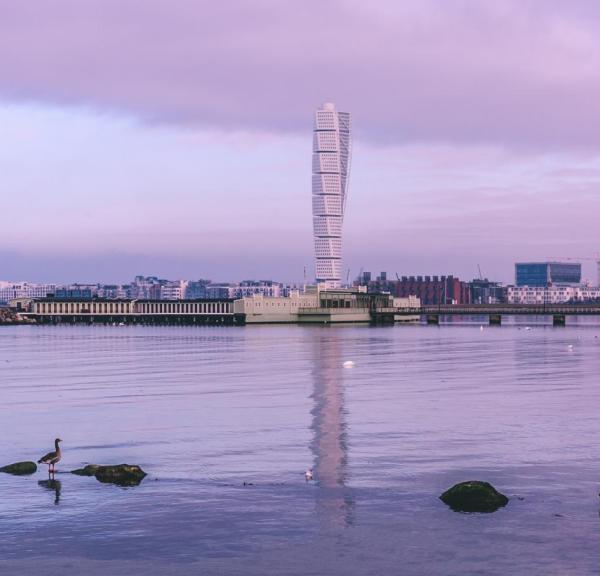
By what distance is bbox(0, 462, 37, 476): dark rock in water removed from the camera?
43.1m

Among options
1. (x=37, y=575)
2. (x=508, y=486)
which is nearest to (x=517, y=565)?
(x=508, y=486)

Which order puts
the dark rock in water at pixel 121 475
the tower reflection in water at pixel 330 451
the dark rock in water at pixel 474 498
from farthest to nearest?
the dark rock in water at pixel 121 475, the tower reflection in water at pixel 330 451, the dark rock in water at pixel 474 498

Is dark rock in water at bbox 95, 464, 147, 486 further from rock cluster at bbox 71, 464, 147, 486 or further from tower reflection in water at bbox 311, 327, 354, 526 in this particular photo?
tower reflection in water at bbox 311, 327, 354, 526

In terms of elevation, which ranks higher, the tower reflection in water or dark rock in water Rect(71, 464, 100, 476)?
dark rock in water Rect(71, 464, 100, 476)

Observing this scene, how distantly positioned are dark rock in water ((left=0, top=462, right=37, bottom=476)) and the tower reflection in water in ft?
39.6

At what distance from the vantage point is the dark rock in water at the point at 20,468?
4309 centimetres

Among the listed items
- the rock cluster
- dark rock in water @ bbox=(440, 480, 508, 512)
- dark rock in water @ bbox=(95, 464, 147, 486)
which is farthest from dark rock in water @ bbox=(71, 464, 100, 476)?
dark rock in water @ bbox=(440, 480, 508, 512)

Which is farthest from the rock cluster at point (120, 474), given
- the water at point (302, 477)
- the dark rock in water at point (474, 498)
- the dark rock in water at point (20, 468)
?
the dark rock in water at point (474, 498)

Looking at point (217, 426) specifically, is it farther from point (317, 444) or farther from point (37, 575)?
point (37, 575)

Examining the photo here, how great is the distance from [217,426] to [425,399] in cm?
2066

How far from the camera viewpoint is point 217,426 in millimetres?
58156

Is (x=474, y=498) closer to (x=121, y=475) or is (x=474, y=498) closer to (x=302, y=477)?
(x=302, y=477)

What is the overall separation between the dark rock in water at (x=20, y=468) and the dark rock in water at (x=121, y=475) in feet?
10.8

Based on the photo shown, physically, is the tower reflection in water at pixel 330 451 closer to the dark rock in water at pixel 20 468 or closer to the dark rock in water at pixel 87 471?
the dark rock in water at pixel 87 471
